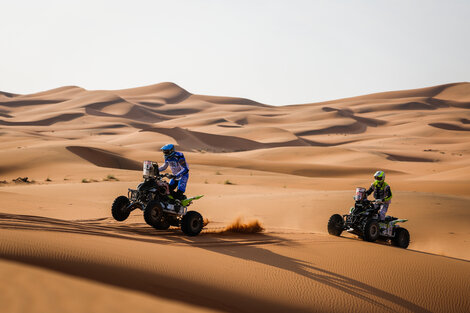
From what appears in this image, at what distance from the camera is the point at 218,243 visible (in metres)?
8.73

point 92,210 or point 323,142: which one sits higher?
point 323,142

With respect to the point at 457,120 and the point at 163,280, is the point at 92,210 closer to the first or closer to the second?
the point at 163,280

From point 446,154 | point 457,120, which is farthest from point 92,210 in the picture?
point 457,120

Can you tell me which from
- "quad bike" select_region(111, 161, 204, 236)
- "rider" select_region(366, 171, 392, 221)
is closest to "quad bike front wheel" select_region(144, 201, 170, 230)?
"quad bike" select_region(111, 161, 204, 236)

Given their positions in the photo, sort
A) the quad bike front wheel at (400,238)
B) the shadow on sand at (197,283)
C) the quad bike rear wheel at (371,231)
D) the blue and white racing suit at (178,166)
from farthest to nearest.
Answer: the quad bike front wheel at (400,238) → the quad bike rear wheel at (371,231) → the blue and white racing suit at (178,166) → the shadow on sand at (197,283)

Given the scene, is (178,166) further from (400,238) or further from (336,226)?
(400,238)

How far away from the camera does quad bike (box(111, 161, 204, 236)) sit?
889cm

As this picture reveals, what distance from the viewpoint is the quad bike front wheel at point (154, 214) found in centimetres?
872

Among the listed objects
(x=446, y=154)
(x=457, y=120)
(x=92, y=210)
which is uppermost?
(x=457, y=120)

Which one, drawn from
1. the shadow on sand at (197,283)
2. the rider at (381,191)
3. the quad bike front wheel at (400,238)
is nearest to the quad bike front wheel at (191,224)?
the shadow on sand at (197,283)

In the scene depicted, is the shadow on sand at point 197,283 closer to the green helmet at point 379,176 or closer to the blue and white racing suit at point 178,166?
the blue and white racing suit at point 178,166

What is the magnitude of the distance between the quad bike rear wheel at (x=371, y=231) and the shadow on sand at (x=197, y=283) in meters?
2.68

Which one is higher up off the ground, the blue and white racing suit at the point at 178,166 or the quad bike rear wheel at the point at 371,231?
the blue and white racing suit at the point at 178,166

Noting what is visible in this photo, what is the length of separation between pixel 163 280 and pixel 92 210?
9.73 meters
